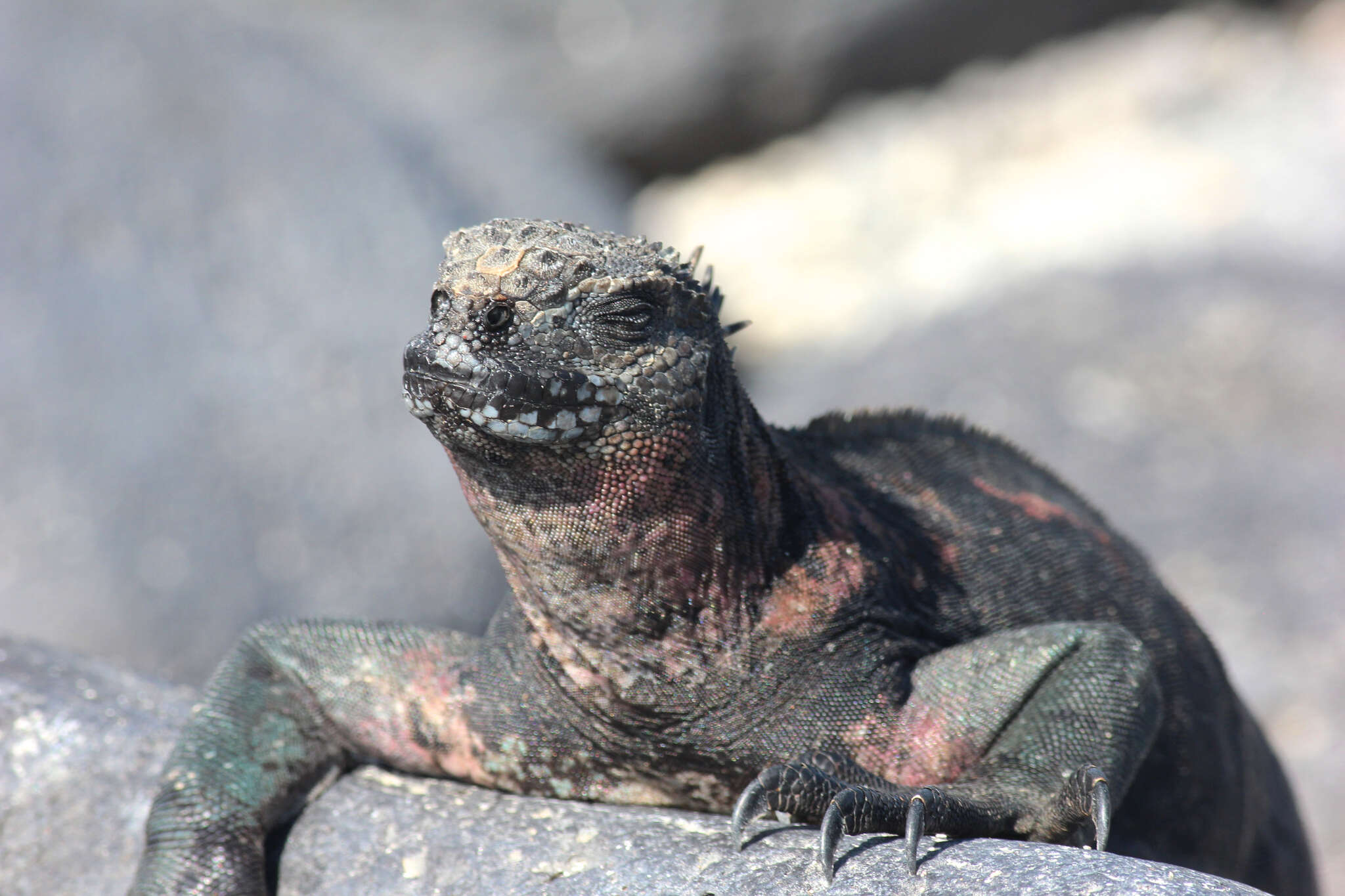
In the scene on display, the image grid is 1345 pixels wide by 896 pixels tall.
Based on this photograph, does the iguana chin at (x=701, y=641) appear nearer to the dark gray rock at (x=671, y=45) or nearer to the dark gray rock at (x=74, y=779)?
the dark gray rock at (x=74, y=779)

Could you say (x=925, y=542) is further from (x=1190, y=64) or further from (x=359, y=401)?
(x=1190, y=64)

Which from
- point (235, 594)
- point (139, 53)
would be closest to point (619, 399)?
point (235, 594)

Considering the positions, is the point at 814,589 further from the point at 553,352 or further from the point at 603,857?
the point at 553,352

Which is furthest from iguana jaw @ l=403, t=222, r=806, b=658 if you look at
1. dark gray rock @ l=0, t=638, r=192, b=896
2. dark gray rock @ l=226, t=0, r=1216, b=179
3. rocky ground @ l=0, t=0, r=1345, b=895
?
dark gray rock @ l=226, t=0, r=1216, b=179

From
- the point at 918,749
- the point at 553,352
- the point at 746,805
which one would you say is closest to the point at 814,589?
the point at 918,749

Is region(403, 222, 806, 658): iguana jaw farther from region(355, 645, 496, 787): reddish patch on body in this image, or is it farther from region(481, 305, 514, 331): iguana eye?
region(355, 645, 496, 787): reddish patch on body
